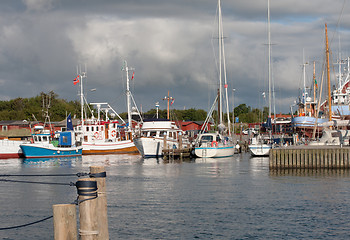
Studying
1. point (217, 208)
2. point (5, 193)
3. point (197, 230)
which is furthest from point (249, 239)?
point (5, 193)

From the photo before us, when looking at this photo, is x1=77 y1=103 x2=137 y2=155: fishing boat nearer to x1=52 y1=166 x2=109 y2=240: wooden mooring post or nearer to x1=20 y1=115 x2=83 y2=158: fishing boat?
x1=20 y1=115 x2=83 y2=158: fishing boat

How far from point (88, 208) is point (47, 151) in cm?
7311

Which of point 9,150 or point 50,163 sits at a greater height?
point 9,150

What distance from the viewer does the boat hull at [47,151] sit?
7806 centimetres

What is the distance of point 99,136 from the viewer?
282 ft

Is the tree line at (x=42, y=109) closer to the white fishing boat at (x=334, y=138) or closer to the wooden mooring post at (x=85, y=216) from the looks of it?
the white fishing boat at (x=334, y=138)

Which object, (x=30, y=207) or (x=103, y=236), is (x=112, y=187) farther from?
(x=103, y=236)

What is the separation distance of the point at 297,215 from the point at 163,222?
6787 mm

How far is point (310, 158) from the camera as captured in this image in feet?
139

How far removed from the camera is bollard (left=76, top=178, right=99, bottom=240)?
29.3 ft

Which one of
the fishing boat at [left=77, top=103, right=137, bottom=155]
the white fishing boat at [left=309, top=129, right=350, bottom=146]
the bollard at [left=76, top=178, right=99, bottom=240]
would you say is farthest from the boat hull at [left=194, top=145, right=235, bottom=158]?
the bollard at [left=76, top=178, right=99, bottom=240]

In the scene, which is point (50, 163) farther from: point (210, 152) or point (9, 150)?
point (210, 152)

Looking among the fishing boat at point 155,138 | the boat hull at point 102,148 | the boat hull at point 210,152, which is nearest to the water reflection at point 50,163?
the fishing boat at point 155,138

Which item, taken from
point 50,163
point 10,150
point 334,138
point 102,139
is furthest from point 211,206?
point 10,150
